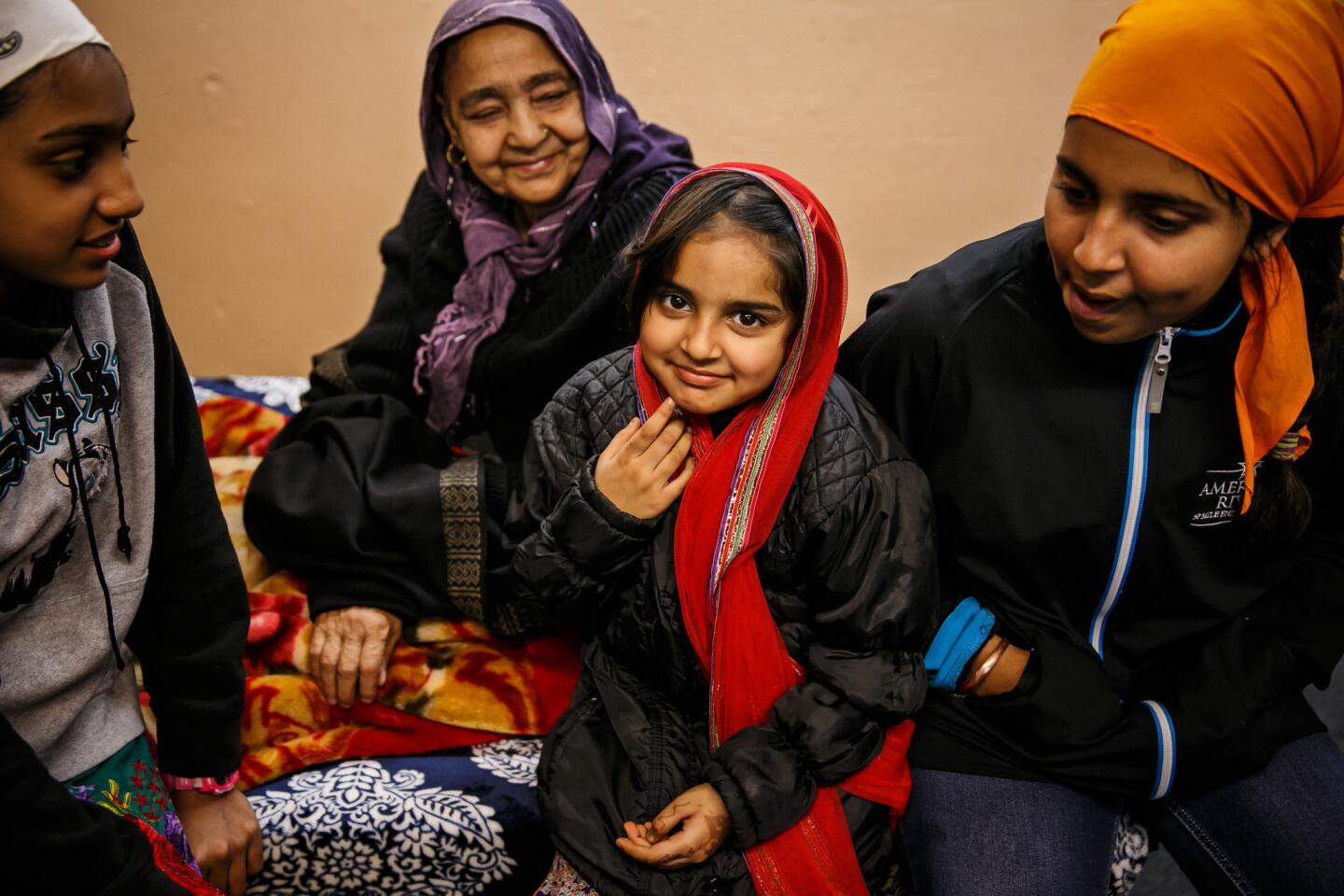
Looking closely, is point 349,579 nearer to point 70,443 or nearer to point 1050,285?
point 70,443

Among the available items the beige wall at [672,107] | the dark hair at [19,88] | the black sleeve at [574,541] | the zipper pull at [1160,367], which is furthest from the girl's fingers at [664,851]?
the beige wall at [672,107]

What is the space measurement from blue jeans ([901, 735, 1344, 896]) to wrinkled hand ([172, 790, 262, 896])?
0.96 meters

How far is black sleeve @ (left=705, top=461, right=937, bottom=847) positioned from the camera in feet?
4.52

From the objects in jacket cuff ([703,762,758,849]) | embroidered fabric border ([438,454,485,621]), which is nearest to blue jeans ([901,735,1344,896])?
jacket cuff ([703,762,758,849])

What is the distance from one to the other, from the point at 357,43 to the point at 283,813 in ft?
6.85

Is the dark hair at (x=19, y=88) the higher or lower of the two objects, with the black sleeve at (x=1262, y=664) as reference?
higher

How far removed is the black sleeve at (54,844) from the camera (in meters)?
1.12

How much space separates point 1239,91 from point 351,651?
152 centimetres

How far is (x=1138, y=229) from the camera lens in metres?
1.31

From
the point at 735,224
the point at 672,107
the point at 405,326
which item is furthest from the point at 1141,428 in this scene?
the point at 672,107

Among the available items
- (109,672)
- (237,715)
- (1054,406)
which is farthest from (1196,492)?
(109,672)

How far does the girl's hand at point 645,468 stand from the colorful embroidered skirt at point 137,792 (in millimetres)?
714

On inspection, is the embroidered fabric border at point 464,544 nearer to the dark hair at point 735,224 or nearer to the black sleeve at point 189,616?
the black sleeve at point 189,616

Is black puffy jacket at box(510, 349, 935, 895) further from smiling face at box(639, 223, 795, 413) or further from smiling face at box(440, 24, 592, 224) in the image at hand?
smiling face at box(440, 24, 592, 224)
